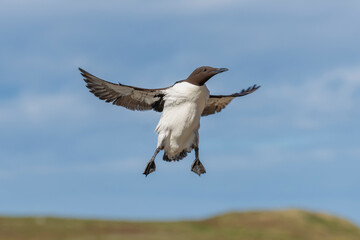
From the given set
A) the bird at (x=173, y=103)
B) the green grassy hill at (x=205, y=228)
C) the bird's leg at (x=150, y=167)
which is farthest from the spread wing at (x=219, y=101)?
the green grassy hill at (x=205, y=228)

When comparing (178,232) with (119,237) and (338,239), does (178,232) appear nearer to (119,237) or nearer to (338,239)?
(119,237)

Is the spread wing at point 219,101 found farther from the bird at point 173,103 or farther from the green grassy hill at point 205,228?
the green grassy hill at point 205,228

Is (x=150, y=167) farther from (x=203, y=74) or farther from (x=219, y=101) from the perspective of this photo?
(x=219, y=101)

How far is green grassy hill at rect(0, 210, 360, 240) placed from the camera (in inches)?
1740

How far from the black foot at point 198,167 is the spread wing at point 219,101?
72.6 inches

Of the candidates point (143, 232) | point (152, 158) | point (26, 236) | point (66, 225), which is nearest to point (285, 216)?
point (143, 232)

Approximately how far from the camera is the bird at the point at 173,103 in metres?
10.0

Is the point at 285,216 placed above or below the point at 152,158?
above

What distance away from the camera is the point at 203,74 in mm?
10023

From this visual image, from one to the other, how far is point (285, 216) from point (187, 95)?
42.0 metres

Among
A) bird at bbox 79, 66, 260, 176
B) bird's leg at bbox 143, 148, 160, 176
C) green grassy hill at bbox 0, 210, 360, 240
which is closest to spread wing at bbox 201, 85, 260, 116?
bird at bbox 79, 66, 260, 176

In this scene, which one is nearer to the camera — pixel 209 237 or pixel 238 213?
pixel 209 237

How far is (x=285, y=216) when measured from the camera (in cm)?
4997

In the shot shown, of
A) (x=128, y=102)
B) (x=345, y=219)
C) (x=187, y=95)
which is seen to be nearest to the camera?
(x=187, y=95)
